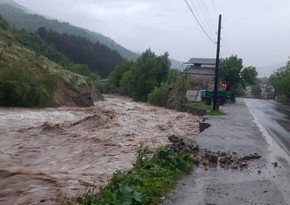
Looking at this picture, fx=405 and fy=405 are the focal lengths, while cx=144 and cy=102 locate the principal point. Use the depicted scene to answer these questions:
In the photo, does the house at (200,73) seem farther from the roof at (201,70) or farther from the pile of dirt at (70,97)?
the pile of dirt at (70,97)

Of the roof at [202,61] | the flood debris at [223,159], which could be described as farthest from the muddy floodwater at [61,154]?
the roof at [202,61]

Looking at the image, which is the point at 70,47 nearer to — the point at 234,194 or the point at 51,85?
the point at 51,85

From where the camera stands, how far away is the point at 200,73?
226 ft

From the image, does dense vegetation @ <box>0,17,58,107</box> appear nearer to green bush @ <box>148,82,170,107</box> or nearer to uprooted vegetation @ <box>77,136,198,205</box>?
green bush @ <box>148,82,170,107</box>

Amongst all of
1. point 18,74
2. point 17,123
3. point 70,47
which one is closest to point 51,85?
point 18,74

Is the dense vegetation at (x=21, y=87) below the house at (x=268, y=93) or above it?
above

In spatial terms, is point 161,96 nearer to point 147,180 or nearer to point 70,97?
point 70,97

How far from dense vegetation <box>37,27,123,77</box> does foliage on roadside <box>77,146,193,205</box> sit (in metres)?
91.1

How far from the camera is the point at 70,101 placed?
3988cm

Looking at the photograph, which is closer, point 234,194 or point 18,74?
point 234,194

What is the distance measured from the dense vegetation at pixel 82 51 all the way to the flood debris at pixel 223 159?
89.4 meters

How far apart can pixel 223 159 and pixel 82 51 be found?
313ft

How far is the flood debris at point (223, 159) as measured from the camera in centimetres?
1219

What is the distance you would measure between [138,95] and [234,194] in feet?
167
